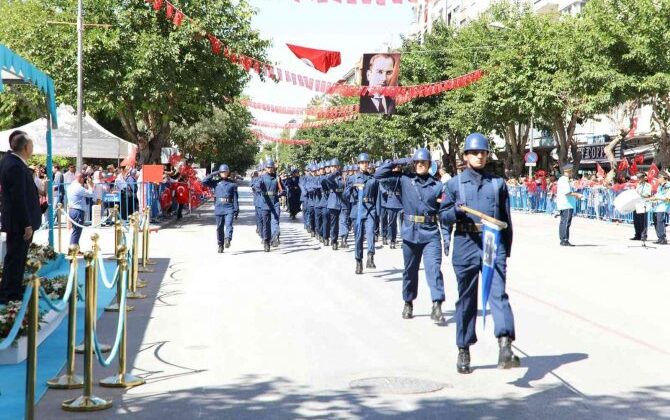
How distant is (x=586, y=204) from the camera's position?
3178 cm

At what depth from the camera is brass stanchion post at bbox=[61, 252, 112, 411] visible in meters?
6.07

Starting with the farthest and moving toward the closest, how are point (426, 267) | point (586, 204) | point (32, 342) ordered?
point (586, 204) → point (426, 267) → point (32, 342)

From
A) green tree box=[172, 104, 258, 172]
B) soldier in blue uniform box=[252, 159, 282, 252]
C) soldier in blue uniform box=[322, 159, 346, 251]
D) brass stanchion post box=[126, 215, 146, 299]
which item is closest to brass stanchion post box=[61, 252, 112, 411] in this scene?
A: brass stanchion post box=[126, 215, 146, 299]

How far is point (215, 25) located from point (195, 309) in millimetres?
17854

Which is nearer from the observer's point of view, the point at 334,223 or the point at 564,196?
the point at 334,223

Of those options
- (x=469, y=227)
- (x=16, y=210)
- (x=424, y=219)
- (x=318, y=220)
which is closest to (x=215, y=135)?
(x=318, y=220)

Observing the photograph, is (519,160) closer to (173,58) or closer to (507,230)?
(173,58)

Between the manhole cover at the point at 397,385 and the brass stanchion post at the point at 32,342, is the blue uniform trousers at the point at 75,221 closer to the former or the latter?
the manhole cover at the point at 397,385

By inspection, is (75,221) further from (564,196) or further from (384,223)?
(564,196)

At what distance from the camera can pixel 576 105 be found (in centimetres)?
3575

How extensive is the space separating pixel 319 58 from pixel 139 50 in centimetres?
798

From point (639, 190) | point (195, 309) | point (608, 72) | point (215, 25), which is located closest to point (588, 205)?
point (608, 72)

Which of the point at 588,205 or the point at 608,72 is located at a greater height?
the point at 608,72

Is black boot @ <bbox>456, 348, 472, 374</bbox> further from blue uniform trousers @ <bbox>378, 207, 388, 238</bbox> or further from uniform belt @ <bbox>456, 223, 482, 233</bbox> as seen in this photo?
blue uniform trousers @ <bbox>378, 207, 388, 238</bbox>
